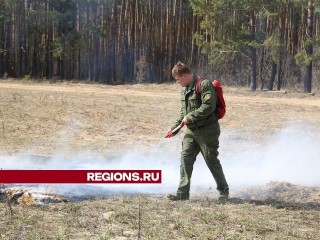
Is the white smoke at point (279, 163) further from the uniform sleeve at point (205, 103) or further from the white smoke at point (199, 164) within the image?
the uniform sleeve at point (205, 103)

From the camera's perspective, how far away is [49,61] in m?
27.0

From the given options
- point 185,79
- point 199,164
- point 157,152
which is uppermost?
point 185,79

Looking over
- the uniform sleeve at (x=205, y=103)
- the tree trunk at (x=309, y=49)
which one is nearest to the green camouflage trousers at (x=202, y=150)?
the uniform sleeve at (x=205, y=103)

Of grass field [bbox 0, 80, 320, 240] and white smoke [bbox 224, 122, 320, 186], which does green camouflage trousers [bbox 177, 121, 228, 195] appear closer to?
grass field [bbox 0, 80, 320, 240]

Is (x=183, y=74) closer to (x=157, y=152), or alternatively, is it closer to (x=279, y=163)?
(x=279, y=163)

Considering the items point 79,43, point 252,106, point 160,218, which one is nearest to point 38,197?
point 160,218

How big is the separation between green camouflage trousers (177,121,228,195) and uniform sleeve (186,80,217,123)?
0.21m

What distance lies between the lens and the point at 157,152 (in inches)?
397

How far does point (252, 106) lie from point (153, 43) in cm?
1172

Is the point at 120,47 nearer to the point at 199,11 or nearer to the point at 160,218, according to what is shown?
the point at 199,11

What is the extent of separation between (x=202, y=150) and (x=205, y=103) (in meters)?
0.58

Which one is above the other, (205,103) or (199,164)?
(205,103)

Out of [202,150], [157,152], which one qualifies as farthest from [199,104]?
[157,152]

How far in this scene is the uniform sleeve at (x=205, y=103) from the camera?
5848mm
